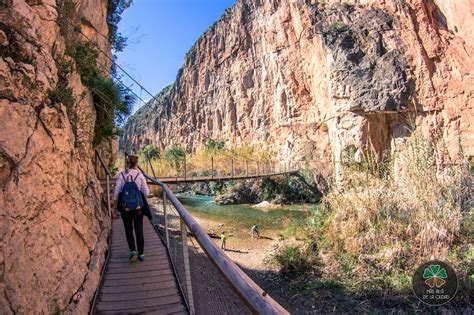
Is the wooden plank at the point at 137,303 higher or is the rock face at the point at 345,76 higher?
the rock face at the point at 345,76

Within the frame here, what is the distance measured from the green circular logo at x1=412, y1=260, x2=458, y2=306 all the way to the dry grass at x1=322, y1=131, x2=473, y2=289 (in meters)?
0.19

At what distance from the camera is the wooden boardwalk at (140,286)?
95.6 inches

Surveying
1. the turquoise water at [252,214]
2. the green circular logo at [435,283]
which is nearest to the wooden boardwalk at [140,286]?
the green circular logo at [435,283]

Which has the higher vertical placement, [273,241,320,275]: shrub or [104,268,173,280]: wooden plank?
[104,268,173,280]: wooden plank

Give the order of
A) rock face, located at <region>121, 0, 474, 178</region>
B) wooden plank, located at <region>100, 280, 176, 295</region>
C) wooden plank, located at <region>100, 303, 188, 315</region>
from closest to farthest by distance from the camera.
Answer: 1. wooden plank, located at <region>100, 303, 188, 315</region>
2. wooden plank, located at <region>100, 280, 176, 295</region>
3. rock face, located at <region>121, 0, 474, 178</region>

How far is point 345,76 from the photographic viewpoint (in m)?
20.2

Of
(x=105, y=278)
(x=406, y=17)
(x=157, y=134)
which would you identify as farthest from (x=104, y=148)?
(x=157, y=134)

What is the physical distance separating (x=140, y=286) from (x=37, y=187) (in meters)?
1.31

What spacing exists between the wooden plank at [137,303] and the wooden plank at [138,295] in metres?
0.06

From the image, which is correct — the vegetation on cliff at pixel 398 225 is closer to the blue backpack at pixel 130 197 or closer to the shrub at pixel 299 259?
the shrub at pixel 299 259

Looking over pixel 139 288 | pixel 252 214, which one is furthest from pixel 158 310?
pixel 252 214

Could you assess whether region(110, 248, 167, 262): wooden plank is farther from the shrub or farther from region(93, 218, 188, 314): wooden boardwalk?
the shrub

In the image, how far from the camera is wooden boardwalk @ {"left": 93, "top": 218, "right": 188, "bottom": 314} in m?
2.43

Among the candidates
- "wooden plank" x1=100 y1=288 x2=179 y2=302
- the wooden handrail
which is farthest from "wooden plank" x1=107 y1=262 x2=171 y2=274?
the wooden handrail
